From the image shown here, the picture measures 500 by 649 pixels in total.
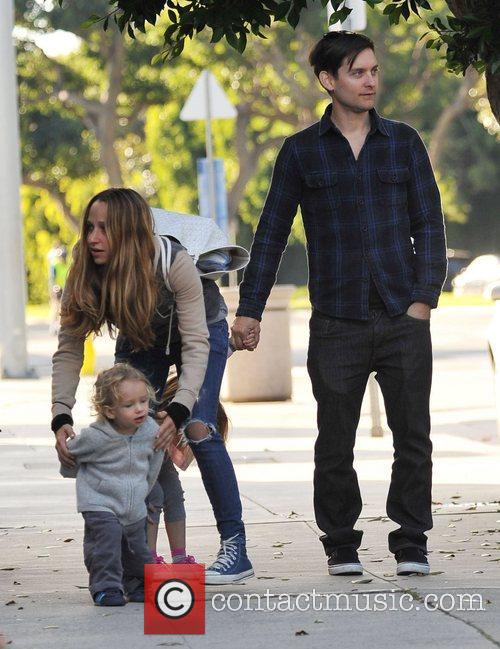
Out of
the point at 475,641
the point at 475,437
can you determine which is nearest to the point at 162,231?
the point at 475,641

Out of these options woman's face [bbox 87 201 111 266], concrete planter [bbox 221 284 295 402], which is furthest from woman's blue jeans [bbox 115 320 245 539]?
concrete planter [bbox 221 284 295 402]

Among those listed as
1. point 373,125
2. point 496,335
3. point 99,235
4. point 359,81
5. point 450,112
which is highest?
point 450,112

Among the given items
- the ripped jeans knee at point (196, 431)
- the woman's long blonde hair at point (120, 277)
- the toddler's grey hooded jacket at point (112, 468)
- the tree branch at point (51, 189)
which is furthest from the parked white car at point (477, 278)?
the toddler's grey hooded jacket at point (112, 468)

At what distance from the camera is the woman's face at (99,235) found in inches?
216

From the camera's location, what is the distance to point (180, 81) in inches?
1594

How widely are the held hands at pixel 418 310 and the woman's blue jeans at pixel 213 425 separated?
0.72 metres

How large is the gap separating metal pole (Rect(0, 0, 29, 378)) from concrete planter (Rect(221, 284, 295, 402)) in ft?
12.3

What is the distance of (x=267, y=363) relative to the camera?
1409 cm

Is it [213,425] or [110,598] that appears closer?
[110,598]

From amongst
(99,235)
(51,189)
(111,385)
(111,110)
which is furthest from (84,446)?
(51,189)

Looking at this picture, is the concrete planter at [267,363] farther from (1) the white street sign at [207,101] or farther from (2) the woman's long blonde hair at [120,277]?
(2) the woman's long blonde hair at [120,277]

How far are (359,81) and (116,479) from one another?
1.75 meters

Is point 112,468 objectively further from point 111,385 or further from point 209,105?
point 209,105

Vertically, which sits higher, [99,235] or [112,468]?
[99,235]
